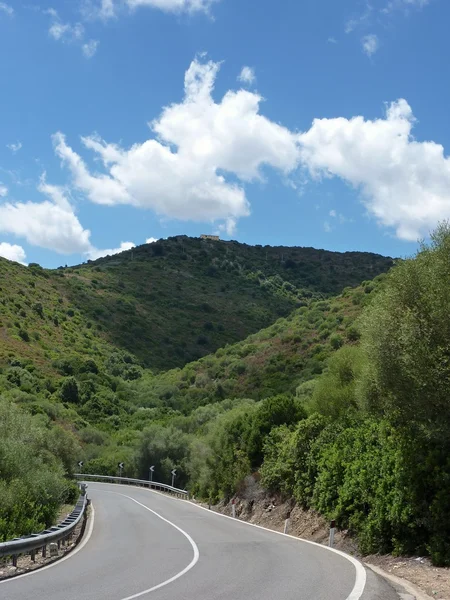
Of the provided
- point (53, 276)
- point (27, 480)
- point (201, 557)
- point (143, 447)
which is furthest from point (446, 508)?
point (53, 276)

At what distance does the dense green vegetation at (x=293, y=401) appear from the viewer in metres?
13.8

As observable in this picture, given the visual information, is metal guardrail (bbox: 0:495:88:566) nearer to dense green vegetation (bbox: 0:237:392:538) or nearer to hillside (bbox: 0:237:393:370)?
dense green vegetation (bbox: 0:237:392:538)

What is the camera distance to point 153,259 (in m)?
132

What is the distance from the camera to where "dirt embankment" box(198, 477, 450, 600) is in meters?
10.8

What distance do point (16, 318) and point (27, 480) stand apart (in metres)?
59.0

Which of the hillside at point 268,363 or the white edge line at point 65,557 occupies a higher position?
the hillside at point 268,363

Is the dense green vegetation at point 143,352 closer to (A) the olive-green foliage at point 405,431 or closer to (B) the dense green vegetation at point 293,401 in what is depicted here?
(B) the dense green vegetation at point 293,401

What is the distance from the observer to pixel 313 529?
2070 centimetres

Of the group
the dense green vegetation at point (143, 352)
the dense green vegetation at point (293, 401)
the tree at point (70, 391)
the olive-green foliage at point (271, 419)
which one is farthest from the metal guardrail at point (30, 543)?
the tree at point (70, 391)

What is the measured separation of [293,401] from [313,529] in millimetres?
12178

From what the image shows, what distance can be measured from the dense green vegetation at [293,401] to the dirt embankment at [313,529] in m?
0.42

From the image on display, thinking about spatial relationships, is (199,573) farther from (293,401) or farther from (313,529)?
(293,401)

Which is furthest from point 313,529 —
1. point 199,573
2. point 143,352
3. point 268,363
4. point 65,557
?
point 143,352

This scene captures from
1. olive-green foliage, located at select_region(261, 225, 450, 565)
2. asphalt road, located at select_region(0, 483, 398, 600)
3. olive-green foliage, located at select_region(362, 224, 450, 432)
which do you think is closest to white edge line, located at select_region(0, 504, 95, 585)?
asphalt road, located at select_region(0, 483, 398, 600)
